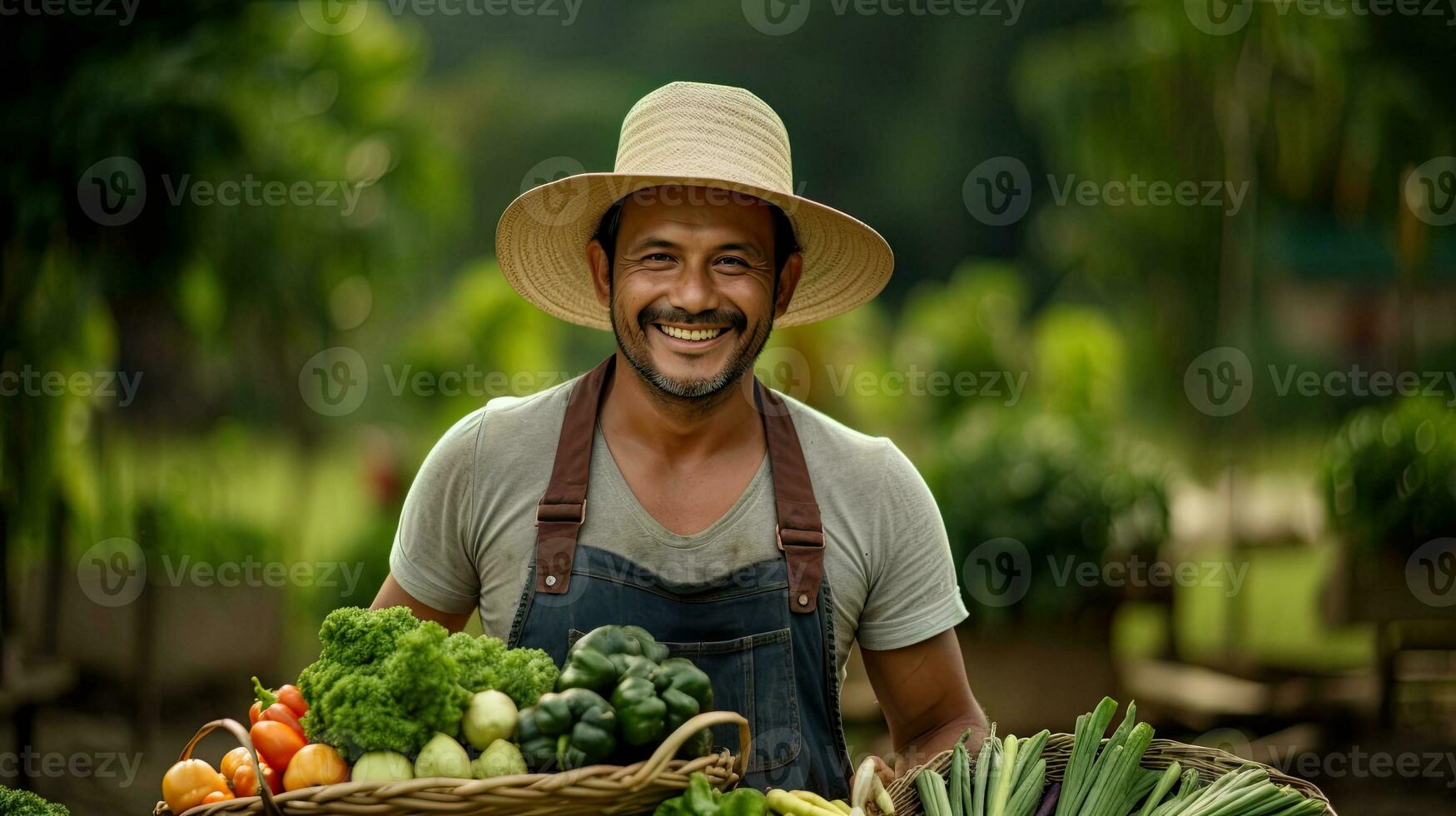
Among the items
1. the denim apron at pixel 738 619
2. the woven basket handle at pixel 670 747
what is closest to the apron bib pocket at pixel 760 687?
the denim apron at pixel 738 619

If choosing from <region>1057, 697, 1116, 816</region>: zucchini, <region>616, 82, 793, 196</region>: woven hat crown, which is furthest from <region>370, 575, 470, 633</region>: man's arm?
<region>1057, 697, 1116, 816</region>: zucchini

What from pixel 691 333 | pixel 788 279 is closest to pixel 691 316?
pixel 691 333

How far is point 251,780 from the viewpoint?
6.41 ft

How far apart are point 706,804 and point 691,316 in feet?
3.24

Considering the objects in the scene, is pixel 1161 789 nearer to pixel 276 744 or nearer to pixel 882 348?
pixel 276 744

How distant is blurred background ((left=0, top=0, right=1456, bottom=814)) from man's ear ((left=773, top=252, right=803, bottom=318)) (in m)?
2.74

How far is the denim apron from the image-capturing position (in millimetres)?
2502

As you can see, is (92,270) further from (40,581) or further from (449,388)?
(449,388)

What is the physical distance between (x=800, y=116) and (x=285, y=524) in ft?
10.1

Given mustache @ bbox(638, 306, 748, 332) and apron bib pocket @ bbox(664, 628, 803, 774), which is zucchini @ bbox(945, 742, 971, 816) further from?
mustache @ bbox(638, 306, 748, 332)

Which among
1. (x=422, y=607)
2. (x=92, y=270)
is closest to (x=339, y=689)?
(x=422, y=607)

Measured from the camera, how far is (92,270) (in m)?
4.84

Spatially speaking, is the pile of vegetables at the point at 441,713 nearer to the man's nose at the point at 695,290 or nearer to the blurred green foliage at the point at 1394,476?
the man's nose at the point at 695,290

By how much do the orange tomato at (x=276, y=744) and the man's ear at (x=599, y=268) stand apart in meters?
1.18
